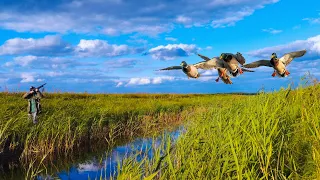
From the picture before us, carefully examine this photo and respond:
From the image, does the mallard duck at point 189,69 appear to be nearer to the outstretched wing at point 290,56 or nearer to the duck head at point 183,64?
the duck head at point 183,64

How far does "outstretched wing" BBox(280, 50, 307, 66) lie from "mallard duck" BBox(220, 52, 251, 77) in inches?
13.8

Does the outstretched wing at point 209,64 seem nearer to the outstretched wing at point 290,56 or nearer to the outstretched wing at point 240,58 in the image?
the outstretched wing at point 240,58

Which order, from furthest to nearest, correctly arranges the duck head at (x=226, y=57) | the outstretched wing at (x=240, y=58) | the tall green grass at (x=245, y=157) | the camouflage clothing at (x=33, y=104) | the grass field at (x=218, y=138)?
the camouflage clothing at (x=33, y=104) → the grass field at (x=218, y=138) → the tall green grass at (x=245, y=157) → the duck head at (x=226, y=57) → the outstretched wing at (x=240, y=58)

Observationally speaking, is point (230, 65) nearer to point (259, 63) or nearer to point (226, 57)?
point (226, 57)

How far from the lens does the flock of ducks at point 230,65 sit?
2209mm

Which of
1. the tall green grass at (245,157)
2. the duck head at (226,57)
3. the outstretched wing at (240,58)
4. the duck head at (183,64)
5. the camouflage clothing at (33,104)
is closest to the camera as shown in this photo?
Answer: the outstretched wing at (240,58)

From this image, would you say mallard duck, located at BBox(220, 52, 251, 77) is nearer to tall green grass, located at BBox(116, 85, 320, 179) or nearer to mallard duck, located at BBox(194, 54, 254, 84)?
mallard duck, located at BBox(194, 54, 254, 84)

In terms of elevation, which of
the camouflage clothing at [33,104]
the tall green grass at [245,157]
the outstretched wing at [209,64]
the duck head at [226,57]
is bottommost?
the tall green grass at [245,157]

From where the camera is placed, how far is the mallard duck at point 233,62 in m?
2.21

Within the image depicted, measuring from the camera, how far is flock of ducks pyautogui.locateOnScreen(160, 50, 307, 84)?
2.21m

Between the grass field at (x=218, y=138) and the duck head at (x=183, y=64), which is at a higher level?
the duck head at (x=183, y=64)

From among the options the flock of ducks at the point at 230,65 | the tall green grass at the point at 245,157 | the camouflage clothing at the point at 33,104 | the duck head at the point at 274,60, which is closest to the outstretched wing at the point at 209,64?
the flock of ducks at the point at 230,65

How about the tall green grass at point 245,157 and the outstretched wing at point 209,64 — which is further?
the tall green grass at point 245,157

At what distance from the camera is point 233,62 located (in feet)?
7.34
